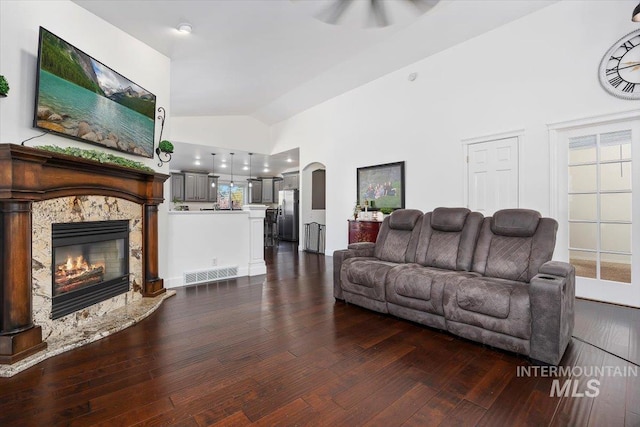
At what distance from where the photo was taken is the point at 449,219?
10.2 ft

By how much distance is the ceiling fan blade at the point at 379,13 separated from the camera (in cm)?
224

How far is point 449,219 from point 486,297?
1060 mm

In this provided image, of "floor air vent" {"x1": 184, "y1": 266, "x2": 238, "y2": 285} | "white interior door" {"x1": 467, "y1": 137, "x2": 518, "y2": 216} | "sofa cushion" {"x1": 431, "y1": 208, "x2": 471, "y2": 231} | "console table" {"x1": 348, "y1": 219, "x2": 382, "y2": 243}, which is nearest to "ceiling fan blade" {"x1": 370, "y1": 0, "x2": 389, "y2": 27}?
"sofa cushion" {"x1": 431, "y1": 208, "x2": 471, "y2": 231}

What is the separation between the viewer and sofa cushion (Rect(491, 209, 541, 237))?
2.61 metres

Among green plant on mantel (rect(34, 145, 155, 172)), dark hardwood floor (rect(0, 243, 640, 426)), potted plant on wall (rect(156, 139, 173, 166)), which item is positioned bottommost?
dark hardwood floor (rect(0, 243, 640, 426))

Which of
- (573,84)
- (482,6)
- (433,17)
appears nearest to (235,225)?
(433,17)

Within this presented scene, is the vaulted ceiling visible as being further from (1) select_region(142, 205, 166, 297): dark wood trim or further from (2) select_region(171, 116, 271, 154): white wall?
(1) select_region(142, 205, 166, 297): dark wood trim

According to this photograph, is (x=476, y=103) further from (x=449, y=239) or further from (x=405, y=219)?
(x=449, y=239)

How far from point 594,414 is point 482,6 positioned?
422cm

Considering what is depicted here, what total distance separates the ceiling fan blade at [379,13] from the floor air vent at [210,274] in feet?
12.2

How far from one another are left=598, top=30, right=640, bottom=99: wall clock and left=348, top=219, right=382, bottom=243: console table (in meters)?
3.31

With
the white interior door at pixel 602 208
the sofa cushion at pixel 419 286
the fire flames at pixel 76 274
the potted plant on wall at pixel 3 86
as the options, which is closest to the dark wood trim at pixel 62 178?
the potted plant on wall at pixel 3 86

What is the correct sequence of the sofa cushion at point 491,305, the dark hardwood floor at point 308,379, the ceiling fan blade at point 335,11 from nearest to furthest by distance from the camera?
the dark hardwood floor at point 308,379
the sofa cushion at point 491,305
the ceiling fan blade at point 335,11

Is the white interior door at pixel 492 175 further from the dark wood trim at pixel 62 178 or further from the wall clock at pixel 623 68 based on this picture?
the dark wood trim at pixel 62 178
